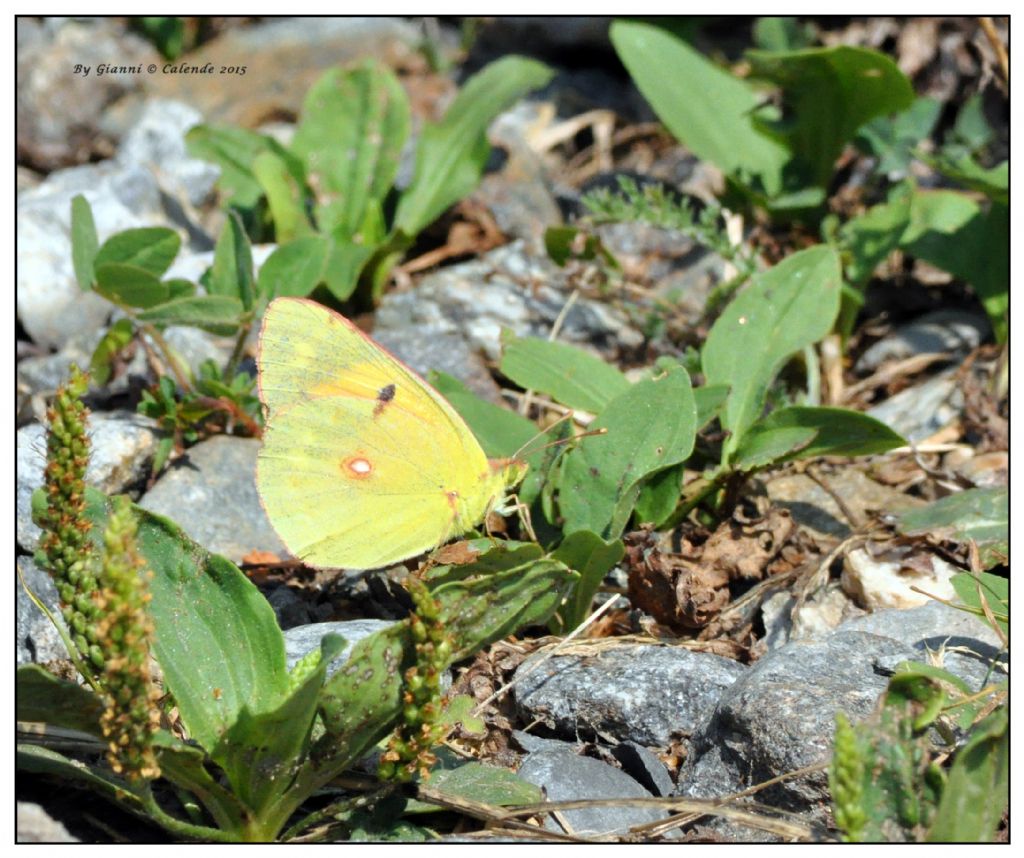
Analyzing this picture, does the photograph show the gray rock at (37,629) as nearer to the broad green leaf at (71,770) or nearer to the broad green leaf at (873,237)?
the broad green leaf at (71,770)

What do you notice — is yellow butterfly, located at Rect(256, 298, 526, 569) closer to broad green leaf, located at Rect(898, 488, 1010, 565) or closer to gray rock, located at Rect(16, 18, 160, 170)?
broad green leaf, located at Rect(898, 488, 1010, 565)

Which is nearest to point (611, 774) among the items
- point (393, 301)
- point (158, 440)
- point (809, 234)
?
point (158, 440)

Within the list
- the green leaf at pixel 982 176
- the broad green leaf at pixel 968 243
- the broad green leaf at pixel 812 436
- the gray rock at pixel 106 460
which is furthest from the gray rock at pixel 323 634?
the broad green leaf at pixel 968 243

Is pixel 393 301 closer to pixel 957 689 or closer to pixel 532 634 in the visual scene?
pixel 532 634

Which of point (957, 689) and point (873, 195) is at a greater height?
point (873, 195)

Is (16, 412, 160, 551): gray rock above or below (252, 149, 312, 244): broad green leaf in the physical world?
below

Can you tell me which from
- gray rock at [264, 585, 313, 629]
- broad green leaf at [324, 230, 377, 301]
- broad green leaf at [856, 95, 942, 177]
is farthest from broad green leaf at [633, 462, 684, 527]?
broad green leaf at [856, 95, 942, 177]

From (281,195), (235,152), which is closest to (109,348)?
(281,195)
